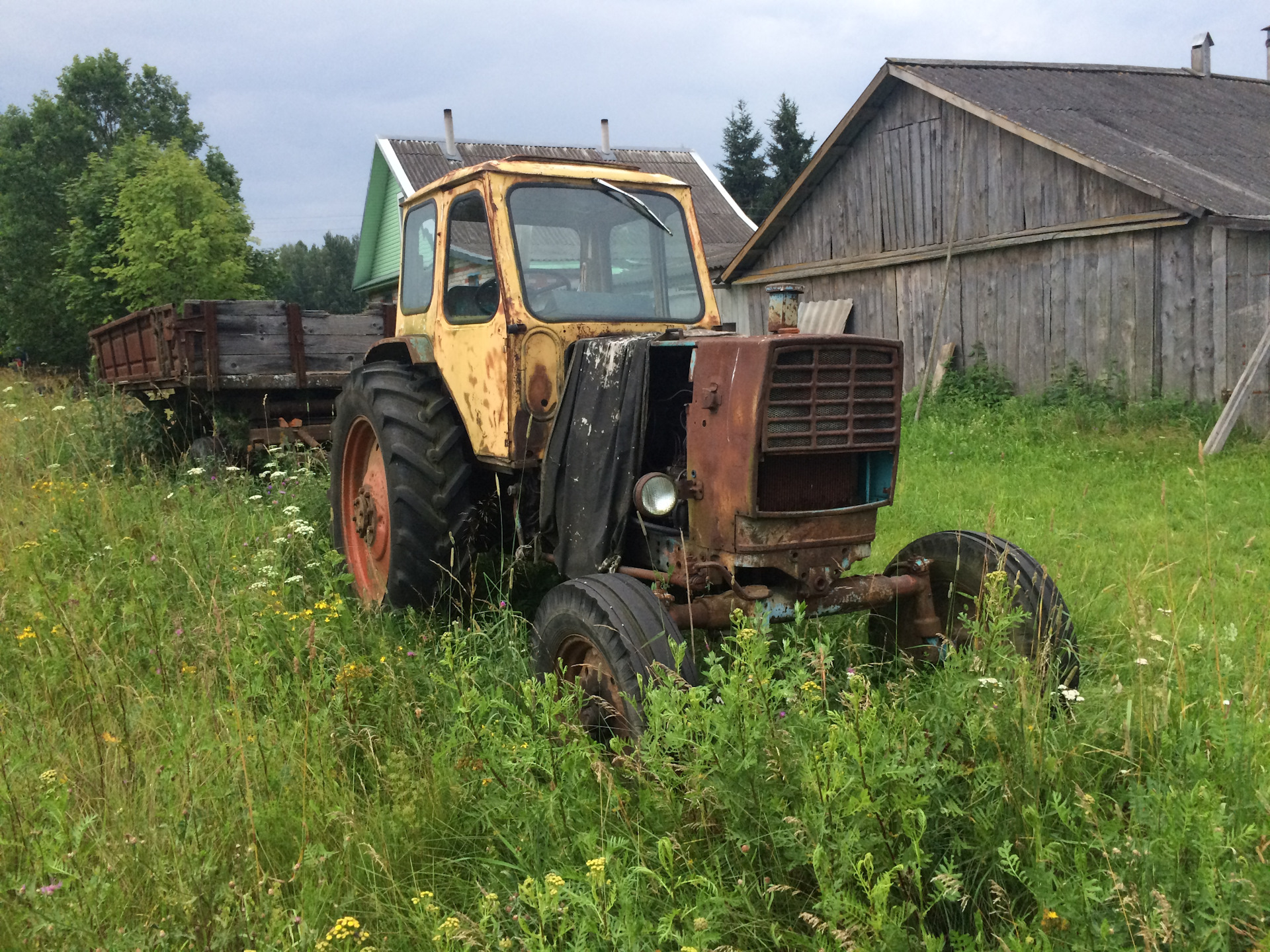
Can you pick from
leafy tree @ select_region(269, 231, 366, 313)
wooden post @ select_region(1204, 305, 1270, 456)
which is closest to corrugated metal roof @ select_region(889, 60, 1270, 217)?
wooden post @ select_region(1204, 305, 1270, 456)

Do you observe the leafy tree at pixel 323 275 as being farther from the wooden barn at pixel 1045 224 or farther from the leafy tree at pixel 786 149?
the wooden barn at pixel 1045 224

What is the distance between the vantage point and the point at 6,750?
3154 millimetres

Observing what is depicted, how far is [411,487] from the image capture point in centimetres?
425

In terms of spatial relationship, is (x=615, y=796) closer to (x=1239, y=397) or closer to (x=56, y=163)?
(x=1239, y=397)

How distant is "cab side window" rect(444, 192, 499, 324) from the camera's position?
14.0 ft

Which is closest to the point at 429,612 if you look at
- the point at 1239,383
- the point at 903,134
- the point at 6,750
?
the point at 6,750

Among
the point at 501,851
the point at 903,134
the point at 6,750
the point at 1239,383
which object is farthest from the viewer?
the point at 903,134

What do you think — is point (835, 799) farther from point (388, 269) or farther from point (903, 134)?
point (388, 269)

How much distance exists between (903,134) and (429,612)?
11.2 meters

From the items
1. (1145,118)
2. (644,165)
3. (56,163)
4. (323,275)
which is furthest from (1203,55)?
(323,275)

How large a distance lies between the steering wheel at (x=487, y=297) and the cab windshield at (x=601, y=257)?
0.76 ft

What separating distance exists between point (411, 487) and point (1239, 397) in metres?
8.16

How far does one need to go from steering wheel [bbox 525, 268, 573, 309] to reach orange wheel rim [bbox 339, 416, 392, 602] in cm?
104

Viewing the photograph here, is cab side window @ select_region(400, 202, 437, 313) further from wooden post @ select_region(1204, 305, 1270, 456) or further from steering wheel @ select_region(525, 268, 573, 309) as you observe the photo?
wooden post @ select_region(1204, 305, 1270, 456)
